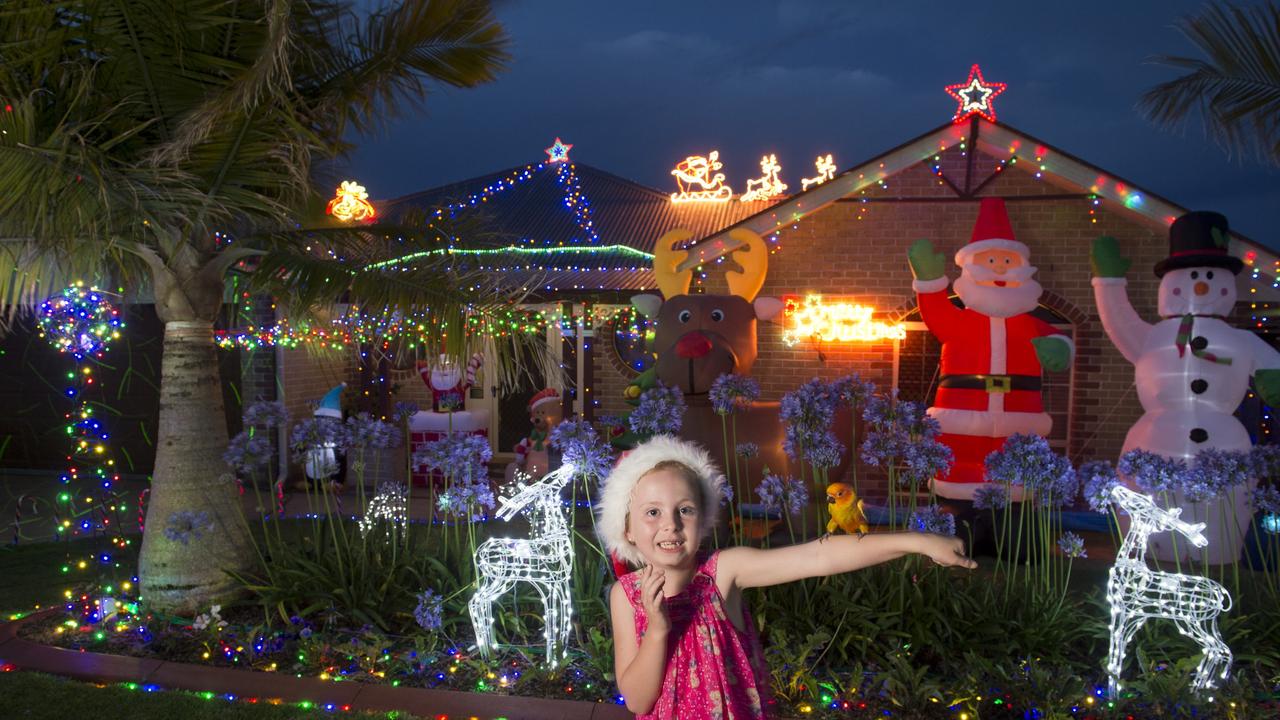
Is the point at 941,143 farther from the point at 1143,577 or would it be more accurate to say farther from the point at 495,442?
the point at 495,442

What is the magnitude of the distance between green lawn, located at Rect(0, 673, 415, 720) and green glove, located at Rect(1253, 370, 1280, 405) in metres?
6.35

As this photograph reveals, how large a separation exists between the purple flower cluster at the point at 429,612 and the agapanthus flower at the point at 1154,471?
3.48 m

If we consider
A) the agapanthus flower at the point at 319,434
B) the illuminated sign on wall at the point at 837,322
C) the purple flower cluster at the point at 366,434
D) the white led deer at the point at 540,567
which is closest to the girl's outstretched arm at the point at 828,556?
the white led deer at the point at 540,567

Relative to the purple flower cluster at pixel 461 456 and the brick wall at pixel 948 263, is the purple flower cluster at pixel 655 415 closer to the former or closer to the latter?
the purple flower cluster at pixel 461 456

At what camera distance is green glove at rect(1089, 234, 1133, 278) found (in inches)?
275

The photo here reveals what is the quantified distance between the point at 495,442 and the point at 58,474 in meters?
5.66

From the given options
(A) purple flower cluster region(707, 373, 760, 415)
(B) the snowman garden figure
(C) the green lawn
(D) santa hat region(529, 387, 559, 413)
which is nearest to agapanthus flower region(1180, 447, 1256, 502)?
(A) purple flower cluster region(707, 373, 760, 415)

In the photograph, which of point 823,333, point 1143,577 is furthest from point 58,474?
point 1143,577

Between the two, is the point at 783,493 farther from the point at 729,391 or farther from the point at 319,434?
the point at 319,434

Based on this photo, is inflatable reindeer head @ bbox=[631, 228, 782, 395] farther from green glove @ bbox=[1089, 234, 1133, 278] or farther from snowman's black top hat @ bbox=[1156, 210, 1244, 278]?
snowman's black top hat @ bbox=[1156, 210, 1244, 278]

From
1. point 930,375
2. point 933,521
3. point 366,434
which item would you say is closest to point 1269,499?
point 933,521

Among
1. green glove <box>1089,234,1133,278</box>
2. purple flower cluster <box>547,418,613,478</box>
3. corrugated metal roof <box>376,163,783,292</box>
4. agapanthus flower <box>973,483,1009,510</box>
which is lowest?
agapanthus flower <box>973,483,1009,510</box>

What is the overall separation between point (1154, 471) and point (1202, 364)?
3.13 metres

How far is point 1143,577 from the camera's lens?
384 cm
